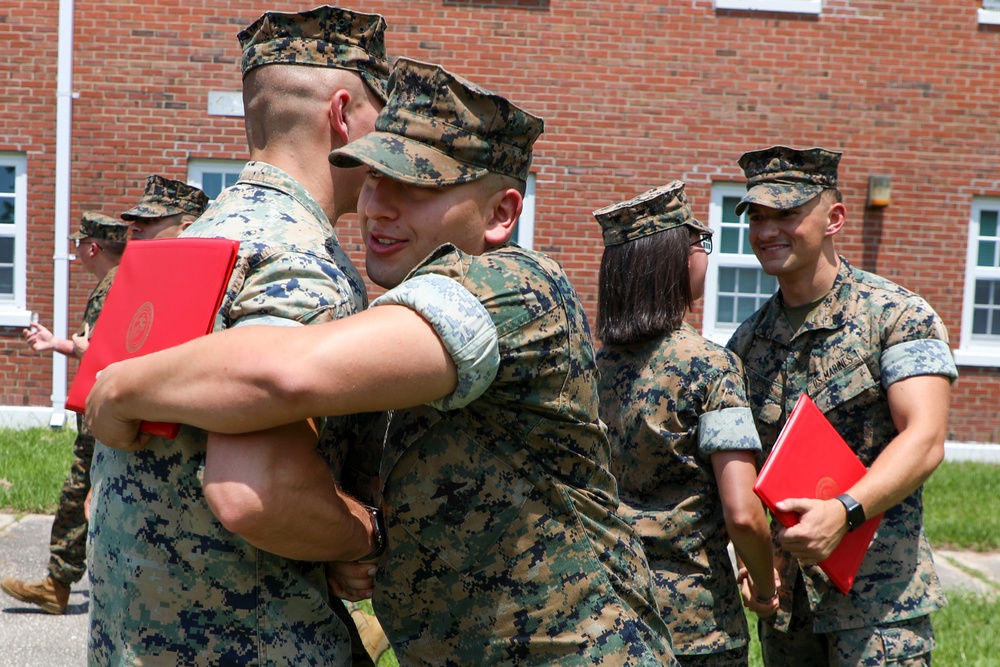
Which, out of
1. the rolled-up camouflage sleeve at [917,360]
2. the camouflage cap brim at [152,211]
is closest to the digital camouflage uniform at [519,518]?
the rolled-up camouflage sleeve at [917,360]

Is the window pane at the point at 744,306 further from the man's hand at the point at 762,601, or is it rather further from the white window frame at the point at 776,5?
the man's hand at the point at 762,601

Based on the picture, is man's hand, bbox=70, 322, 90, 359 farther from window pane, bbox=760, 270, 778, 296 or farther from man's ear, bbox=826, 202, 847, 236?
window pane, bbox=760, 270, 778, 296

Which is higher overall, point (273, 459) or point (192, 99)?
point (192, 99)

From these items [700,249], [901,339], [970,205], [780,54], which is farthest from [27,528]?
[970,205]

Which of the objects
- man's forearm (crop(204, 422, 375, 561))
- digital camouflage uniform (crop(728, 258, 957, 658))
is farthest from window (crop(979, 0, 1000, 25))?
man's forearm (crop(204, 422, 375, 561))

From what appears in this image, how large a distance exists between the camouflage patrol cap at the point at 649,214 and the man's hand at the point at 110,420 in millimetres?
1834

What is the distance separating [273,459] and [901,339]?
2376 millimetres

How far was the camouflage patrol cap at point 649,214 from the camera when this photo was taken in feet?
10.7

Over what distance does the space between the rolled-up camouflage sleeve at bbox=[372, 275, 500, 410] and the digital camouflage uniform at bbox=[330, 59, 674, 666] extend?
0.12 m

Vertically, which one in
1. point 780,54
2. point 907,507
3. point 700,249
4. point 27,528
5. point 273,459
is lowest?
point 27,528

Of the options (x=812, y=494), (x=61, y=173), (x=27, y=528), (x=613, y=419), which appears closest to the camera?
(x=812, y=494)

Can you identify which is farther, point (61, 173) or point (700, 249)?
point (61, 173)

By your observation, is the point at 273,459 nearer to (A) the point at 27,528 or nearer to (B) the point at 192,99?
(A) the point at 27,528

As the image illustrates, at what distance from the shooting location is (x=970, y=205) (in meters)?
11.8
